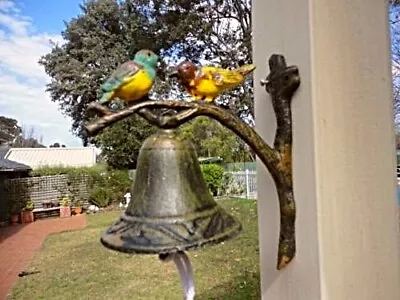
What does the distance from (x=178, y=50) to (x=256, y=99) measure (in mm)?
7300

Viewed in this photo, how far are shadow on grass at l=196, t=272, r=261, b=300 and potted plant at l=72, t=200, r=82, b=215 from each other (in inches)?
289

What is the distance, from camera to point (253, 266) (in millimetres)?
3752

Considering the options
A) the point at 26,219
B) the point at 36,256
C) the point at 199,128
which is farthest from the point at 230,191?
the point at 36,256

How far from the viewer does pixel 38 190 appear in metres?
9.87

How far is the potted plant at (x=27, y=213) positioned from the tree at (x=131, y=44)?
7.44 ft

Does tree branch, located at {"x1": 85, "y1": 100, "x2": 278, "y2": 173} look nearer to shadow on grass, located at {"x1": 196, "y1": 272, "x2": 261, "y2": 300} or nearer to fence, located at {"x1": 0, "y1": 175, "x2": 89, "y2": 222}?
shadow on grass, located at {"x1": 196, "y1": 272, "x2": 261, "y2": 300}

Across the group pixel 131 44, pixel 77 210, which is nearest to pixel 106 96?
pixel 131 44

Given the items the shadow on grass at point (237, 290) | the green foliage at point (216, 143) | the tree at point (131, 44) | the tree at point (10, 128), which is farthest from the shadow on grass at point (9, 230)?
the tree at point (10, 128)

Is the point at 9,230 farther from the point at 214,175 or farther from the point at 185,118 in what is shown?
the point at 185,118

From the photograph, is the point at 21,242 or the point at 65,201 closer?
the point at 21,242

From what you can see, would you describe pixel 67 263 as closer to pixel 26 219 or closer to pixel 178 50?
pixel 178 50

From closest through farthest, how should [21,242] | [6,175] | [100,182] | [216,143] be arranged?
[21,242] < [6,175] < [100,182] < [216,143]

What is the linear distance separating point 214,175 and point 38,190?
456 centimetres

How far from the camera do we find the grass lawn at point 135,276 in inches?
128
